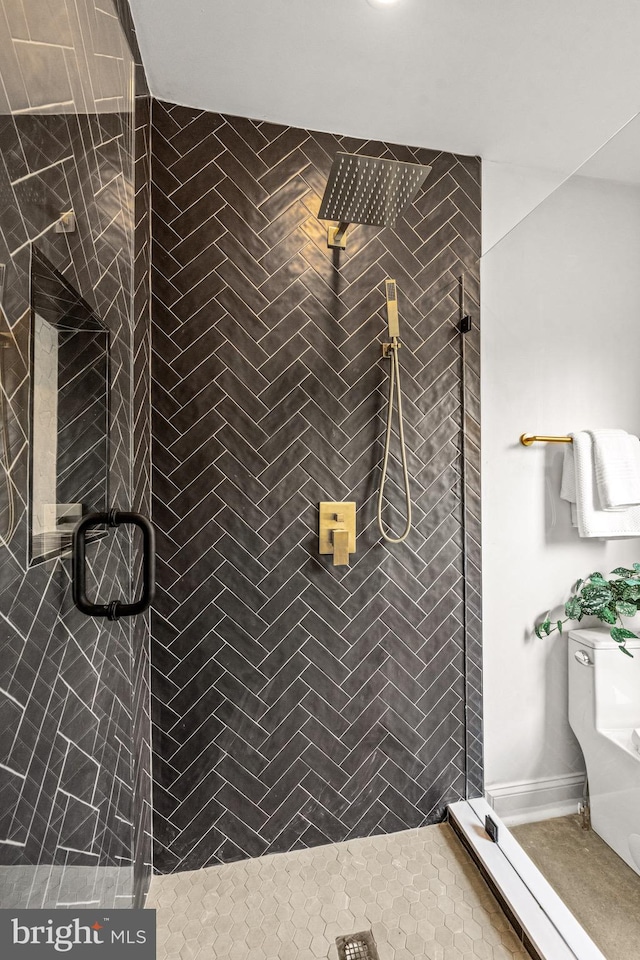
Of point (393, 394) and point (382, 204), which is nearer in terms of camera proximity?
point (382, 204)

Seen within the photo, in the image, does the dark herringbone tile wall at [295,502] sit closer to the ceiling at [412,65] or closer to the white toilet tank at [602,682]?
the ceiling at [412,65]

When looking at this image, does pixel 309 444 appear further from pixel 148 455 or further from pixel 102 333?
pixel 102 333

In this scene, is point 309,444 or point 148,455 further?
point 309,444

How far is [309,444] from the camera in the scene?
5.83 ft

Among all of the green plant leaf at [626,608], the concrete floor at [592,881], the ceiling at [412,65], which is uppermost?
the ceiling at [412,65]

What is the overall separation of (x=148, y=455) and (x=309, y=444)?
1.78 ft

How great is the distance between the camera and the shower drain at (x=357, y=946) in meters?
1.34

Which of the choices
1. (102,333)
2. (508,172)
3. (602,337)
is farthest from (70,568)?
(508,172)

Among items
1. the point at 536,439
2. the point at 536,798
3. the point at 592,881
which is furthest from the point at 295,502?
the point at 592,881

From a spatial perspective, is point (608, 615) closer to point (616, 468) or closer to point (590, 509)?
point (590, 509)

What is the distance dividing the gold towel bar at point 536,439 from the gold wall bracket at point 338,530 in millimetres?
607

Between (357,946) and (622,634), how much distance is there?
111 centimetres

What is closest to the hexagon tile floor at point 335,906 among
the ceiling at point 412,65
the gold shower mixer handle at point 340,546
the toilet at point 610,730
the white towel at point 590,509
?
the toilet at point 610,730

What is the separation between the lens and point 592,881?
1.30 meters
